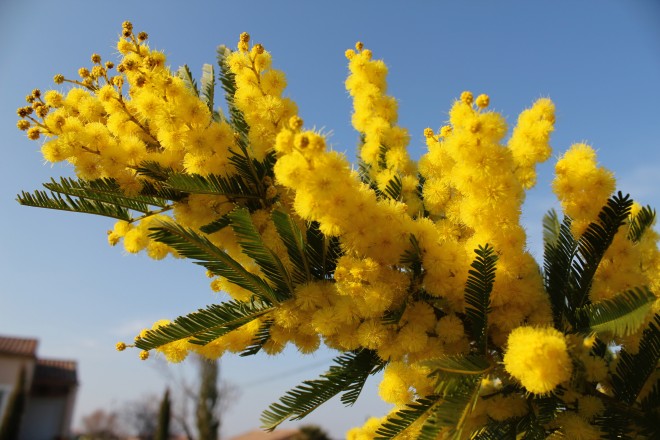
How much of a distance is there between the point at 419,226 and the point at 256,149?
2.47ft

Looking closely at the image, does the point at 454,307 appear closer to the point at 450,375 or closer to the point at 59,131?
the point at 450,375

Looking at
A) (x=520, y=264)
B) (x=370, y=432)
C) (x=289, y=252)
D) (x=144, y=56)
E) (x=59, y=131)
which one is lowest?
(x=370, y=432)

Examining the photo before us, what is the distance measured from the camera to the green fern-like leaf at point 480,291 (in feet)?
5.47

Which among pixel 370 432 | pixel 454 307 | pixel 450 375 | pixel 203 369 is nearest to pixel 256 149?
pixel 454 307

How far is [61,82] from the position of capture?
2365 millimetres

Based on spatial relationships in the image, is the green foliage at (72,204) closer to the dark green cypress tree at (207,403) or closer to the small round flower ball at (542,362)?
the small round flower ball at (542,362)

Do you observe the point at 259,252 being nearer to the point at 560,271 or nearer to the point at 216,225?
the point at 216,225

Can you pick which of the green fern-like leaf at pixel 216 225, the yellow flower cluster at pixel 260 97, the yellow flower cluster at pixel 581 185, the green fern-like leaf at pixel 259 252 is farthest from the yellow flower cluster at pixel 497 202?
the green fern-like leaf at pixel 216 225

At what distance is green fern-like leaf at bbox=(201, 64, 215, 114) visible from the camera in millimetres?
2572

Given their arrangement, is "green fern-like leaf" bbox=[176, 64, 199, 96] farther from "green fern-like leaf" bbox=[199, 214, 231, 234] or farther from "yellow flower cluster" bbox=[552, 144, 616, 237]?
"yellow flower cluster" bbox=[552, 144, 616, 237]

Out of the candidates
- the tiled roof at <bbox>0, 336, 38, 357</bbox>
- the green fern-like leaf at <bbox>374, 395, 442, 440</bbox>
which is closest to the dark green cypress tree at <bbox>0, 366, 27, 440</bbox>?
the tiled roof at <bbox>0, 336, 38, 357</bbox>

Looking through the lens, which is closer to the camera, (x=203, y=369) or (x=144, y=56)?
(x=144, y=56)

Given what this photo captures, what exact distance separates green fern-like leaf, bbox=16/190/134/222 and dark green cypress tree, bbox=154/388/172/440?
72.5 ft

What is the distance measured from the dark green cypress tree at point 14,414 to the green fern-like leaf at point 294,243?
25226 mm
